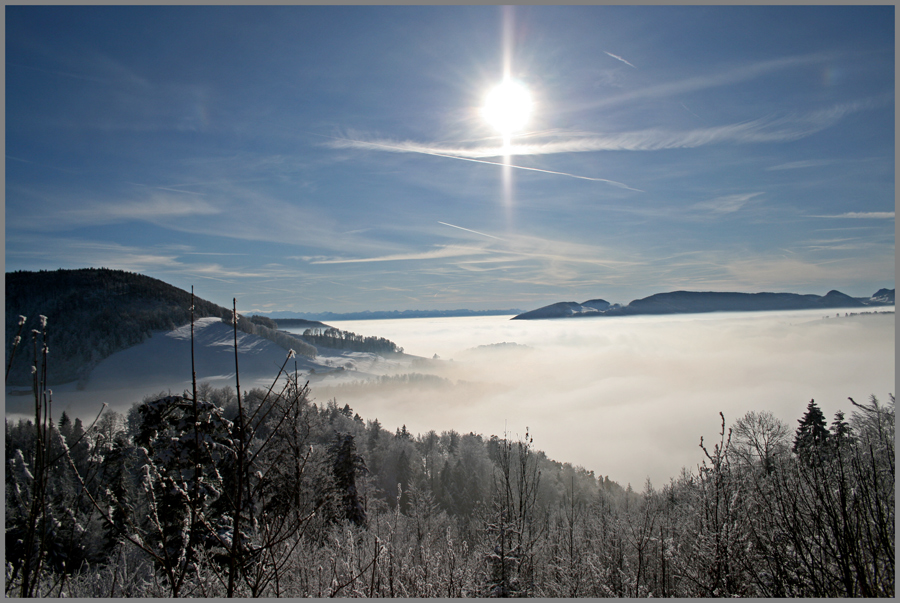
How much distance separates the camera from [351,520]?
653 inches

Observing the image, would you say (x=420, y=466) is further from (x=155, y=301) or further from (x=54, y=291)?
(x=54, y=291)

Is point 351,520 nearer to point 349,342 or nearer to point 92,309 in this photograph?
point 349,342

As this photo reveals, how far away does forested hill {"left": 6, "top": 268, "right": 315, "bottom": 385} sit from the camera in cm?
5275

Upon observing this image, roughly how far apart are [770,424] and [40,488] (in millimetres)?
21446

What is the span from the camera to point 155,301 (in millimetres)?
57750

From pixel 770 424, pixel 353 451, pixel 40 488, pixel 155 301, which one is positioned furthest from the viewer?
pixel 155 301

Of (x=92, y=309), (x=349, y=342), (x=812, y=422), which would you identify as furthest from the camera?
(x=92, y=309)

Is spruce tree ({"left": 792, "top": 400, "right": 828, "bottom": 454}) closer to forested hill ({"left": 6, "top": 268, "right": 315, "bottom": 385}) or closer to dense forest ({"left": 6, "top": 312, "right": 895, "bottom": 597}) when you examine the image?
dense forest ({"left": 6, "top": 312, "right": 895, "bottom": 597})

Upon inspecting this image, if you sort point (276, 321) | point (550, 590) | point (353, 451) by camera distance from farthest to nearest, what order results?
point (276, 321), point (353, 451), point (550, 590)

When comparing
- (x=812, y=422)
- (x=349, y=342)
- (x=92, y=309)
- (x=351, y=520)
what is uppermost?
(x=92, y=309)

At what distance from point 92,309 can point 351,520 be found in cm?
7398

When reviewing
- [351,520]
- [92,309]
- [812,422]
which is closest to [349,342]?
[351,520]

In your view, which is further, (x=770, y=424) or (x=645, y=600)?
(x=770, y=424)

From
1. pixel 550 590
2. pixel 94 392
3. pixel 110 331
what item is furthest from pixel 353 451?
pixel 110 331
